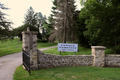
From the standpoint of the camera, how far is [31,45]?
6.46 meters

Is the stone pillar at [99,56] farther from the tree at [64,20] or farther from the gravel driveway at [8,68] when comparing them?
the tree at [64,20]

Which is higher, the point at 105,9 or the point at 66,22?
the point at 105,9

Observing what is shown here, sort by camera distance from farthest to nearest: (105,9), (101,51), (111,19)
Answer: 1. (111,19)
2. (105,9)
3. (101,51)

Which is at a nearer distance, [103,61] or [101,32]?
[103,61]

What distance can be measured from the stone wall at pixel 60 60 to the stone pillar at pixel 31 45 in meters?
0.50

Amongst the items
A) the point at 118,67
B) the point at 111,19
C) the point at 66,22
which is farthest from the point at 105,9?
the point at 118,67

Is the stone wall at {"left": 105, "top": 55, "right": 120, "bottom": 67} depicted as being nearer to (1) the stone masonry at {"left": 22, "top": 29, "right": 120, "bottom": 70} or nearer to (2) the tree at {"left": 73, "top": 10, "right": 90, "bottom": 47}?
(1) the stone masonry at {"left": 22, "top": 29, "right": 120, "bottom": 70}

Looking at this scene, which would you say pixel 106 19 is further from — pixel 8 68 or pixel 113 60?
pixel 8 68

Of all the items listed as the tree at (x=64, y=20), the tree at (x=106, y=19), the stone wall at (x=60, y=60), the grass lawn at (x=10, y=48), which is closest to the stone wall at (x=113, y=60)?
the stone wall at (x=60, y=60)

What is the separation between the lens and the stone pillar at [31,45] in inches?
251

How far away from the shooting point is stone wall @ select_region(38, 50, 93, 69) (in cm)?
709

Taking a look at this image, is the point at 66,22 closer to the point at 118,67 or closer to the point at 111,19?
the point at 111,19

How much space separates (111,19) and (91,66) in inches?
403

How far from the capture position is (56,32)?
1606 cm
